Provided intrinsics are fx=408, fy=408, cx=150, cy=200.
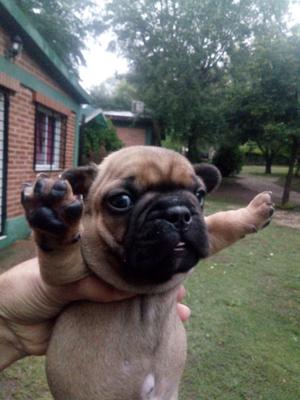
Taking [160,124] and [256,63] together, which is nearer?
[256,63]

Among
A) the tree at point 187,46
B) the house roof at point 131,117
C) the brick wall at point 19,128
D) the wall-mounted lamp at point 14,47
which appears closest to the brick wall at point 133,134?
the house roof at point 131,117

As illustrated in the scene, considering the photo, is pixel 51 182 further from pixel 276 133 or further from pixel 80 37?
pixel 80 37

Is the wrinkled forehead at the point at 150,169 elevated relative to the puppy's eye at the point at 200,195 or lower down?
elevated

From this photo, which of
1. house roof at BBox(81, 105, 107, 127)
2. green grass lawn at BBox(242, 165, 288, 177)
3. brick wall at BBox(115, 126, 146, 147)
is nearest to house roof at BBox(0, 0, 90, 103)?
house roof at BBox(81, 105, 107, 127)

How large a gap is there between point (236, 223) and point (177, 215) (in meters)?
0.57

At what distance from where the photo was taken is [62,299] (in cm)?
173

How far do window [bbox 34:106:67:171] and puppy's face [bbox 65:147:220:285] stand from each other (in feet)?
25.0

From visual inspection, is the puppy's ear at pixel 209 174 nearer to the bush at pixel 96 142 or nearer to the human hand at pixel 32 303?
the human hand at pixel 32 303

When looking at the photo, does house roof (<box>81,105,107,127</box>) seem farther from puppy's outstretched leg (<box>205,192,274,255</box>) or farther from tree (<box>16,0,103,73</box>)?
puppy's outstretched leg (<box>205,192,274,255</box>)

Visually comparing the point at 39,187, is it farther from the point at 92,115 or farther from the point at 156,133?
the point at 156,133

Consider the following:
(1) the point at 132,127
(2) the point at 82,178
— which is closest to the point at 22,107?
(2) the point at 82,178

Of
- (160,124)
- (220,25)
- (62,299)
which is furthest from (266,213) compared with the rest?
(220,25)

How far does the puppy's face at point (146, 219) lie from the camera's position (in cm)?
149

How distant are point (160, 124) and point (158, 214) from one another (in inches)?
972
